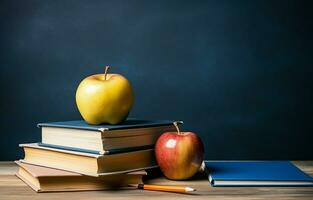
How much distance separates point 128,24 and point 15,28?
1.15 feet

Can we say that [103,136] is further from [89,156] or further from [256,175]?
[256,175]

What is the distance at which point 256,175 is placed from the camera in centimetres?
111

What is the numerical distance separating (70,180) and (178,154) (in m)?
0.24

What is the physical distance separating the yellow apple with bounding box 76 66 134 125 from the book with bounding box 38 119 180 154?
2 cm

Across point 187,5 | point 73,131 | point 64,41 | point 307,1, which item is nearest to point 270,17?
point 307,1

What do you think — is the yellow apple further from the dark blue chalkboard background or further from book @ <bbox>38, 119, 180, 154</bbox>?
the dark blue chalkboard background

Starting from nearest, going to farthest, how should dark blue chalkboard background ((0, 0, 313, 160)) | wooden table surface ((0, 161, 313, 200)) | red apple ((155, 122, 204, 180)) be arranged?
1. wooden table surface ((0, 161, 313, 200))
2. red apple ((155, 122, 204, 180))
3. dark blue chalkboard background ((0, 0, 313, 160))

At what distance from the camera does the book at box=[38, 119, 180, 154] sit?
1.06 meters

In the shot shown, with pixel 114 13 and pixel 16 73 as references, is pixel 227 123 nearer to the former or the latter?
pixel 114 13

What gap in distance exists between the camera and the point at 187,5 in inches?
60.5

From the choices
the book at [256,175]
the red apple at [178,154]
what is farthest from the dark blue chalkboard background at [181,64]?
the red apple at [178,154]

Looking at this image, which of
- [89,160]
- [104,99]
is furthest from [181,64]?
[89,160]

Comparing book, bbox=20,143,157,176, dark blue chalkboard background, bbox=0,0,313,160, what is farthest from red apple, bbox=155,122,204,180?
dark blue chalkboard background, bbox=0,0,313,160

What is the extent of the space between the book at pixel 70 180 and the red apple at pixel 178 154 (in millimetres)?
61
